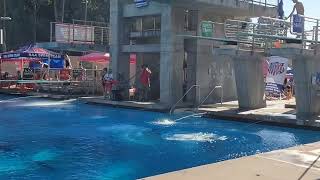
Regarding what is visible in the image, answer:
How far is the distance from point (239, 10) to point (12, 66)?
30.9 meters

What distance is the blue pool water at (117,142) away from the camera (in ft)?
37.9

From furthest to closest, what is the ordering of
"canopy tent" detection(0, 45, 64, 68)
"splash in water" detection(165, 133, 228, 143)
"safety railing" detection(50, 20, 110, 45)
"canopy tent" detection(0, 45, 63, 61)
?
1. "canopy tent" detection(0, 45, 64, 68)
2. "canopy tent" detection(0, 45, 63, 61)
3. "safety railing" detection(50, 20, 110, 45)
4. "splash in water" detection(165, 133, 228, 143)

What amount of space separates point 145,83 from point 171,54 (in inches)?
113

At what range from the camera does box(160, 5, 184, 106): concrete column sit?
2488 centimetres

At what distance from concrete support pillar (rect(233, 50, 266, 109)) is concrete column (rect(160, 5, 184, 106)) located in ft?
12.0

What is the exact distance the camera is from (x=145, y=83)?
88.8 feet

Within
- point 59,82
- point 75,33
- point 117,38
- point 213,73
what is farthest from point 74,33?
point 213,73

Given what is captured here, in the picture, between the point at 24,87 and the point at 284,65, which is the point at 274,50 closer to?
the point at 284,65

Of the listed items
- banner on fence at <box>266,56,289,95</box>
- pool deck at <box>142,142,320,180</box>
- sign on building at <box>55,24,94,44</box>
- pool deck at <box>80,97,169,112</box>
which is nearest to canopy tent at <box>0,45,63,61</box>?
sign on building at <box>55,24,94,44</box>

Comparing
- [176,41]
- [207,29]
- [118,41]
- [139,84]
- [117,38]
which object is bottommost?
[139,84]

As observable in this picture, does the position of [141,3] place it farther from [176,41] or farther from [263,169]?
[263,169]

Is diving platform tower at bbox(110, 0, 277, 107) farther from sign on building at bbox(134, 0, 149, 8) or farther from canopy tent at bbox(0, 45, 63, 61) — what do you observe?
canopy tent at bbox(0, 45, 63, 61)

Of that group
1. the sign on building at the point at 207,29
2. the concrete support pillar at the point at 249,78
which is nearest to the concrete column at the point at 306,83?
the concrete support pillar at the point at 249,78

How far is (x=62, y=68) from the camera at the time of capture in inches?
1463
